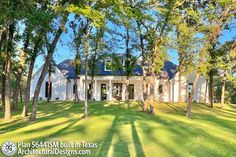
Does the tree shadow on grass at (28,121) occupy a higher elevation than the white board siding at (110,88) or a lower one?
lower

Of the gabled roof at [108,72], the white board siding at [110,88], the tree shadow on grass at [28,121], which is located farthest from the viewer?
the gabled roof at [108,72]

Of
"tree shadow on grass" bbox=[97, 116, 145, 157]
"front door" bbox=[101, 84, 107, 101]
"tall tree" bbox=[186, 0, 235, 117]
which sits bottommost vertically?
"tree shadow on grass" bbox=[97, 116, 145, 157]

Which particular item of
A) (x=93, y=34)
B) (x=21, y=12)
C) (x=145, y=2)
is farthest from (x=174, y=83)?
→ (x=21, y=12)

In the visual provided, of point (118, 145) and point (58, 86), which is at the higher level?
point (58, 86)

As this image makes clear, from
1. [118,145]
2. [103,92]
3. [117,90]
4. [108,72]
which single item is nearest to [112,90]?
[117,90]

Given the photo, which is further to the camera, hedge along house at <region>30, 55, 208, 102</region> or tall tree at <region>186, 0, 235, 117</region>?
hedge along house at <region>30, 55, 208, 102</region>

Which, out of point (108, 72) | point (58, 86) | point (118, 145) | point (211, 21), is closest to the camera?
point (118, 145)

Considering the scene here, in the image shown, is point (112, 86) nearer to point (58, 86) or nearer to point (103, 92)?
point (103, 92)

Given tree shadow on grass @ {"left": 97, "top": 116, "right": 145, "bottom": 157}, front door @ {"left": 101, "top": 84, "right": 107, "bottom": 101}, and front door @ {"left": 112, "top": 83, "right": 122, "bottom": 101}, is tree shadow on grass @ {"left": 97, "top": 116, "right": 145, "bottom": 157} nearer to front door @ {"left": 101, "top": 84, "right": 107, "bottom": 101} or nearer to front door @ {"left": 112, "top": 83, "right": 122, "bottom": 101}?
front door @ {"left": 112, "top": 83, "right": 122, "bottom": 101}

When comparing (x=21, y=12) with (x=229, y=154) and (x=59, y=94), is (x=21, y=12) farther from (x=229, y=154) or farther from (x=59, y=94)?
(x=59, y=94)

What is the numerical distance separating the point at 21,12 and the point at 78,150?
249 inches

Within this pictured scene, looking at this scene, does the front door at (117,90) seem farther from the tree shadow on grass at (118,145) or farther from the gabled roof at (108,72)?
the tree shadow on grass at (118,145)

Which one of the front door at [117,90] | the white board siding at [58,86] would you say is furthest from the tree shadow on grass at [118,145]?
the white board siding at [58,86]

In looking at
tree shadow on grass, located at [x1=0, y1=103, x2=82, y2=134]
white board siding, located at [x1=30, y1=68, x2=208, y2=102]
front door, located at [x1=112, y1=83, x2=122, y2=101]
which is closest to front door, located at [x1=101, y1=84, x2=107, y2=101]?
white board siding, located at [x1=30, y1=68, x2=208, y2=102]
